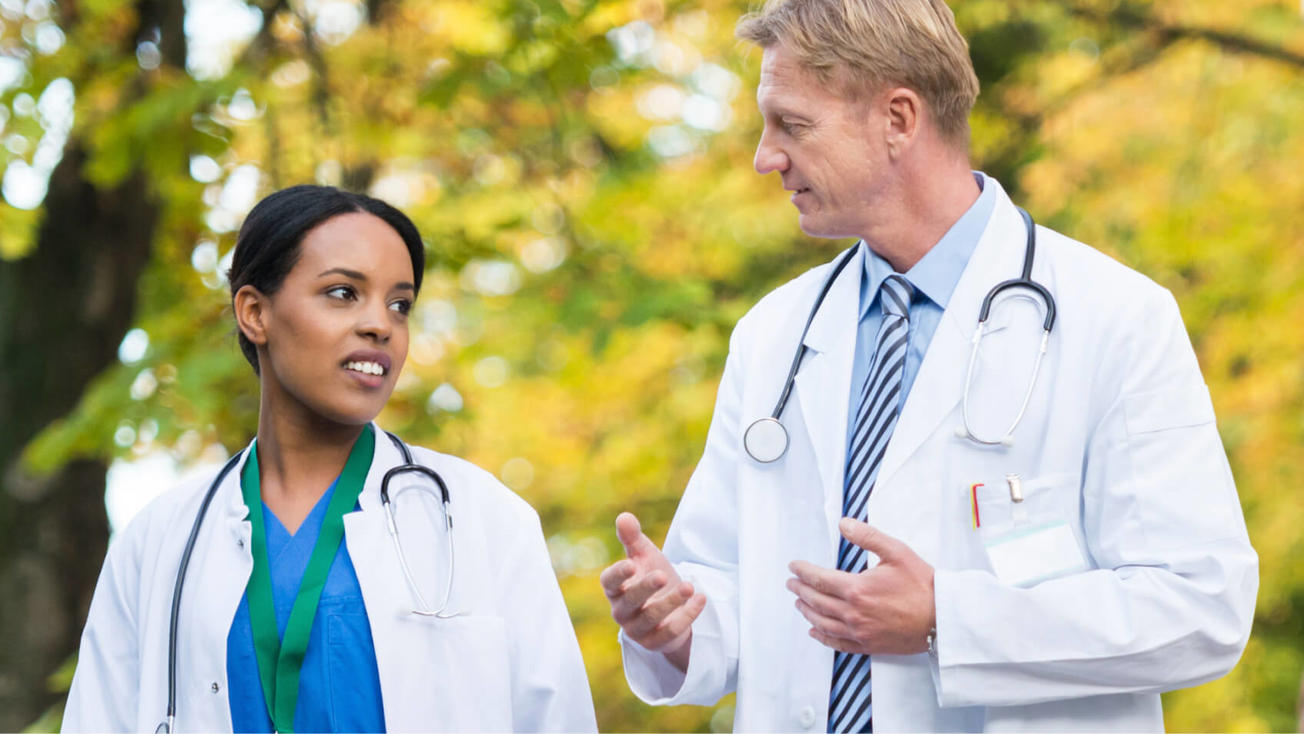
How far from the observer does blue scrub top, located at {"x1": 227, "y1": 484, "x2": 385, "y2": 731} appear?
2254 millimetres

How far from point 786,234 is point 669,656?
22.1ft

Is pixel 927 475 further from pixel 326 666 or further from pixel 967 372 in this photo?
pixel 326 666

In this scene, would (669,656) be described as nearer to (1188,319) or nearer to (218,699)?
(218,699)

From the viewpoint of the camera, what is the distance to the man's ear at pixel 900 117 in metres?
2.41

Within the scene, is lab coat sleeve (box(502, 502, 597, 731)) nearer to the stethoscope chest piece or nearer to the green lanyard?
the green lanyard

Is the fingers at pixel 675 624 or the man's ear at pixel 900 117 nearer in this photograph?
the fingers at pixel 675 624

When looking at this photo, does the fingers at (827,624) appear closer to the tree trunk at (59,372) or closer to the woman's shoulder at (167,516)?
the woman's shoulder at (167,516)

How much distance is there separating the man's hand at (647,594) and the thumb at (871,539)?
0.35m

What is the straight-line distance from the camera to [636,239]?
6.52 m

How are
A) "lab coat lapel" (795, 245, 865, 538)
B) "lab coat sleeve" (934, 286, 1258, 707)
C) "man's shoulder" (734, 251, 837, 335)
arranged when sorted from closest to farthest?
1. "lab coat sleeve" (934, 286, 1258, 707)
2. "lab coat lapel" (795, 245, 865, 538)
3. "man's shoulder" (734, 251, 837, 335)

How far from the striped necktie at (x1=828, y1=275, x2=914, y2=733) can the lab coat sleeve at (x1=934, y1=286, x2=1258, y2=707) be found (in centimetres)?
20

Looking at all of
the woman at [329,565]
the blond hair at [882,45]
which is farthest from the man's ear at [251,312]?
the blond hair at [882,45]

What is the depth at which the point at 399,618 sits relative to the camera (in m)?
2.32

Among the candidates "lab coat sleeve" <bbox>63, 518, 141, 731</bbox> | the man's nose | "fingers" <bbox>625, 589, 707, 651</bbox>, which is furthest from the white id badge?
"lab coat sleeve" <bbox>63, 518, 141, 731</bbox>
